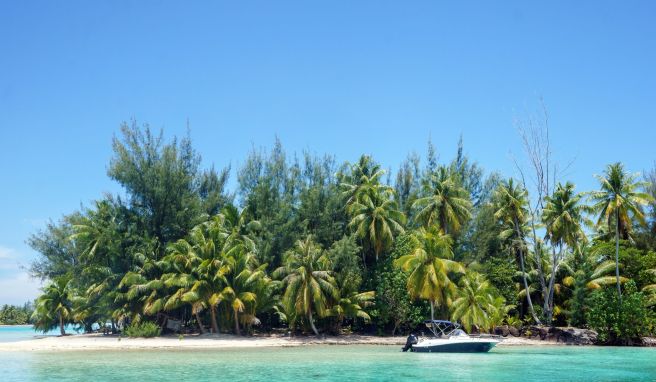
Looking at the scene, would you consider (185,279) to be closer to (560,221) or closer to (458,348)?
(458,348)

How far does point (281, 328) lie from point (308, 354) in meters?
15.8

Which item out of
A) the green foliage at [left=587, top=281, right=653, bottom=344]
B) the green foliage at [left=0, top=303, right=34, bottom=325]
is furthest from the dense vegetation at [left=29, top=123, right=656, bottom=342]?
the green foliage at [left=0, top=303, right=34, bottom=325]

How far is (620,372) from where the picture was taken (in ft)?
73.7

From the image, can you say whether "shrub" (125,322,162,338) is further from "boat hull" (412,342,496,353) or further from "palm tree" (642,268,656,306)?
"palm tree" (642,268,656,306)

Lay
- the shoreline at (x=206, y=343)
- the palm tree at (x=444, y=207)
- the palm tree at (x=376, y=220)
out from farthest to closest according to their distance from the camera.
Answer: the palm tree at (x=444, y=207), the palm tree at (x=376, y=220), the shoreline at (x=206, y=343)

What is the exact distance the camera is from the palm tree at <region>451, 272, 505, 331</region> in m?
36.1

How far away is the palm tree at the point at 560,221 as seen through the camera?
135ft

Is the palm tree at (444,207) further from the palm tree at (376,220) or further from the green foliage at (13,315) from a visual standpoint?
the green foliage at (13,315)

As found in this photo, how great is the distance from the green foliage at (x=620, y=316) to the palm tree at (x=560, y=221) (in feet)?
16.4

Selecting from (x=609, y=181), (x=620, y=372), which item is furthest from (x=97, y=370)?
(x=609, y=181)

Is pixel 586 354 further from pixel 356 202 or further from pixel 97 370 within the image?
pixel 97 370

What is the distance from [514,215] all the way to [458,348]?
17075mm

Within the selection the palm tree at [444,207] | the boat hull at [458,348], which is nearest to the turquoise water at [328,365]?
the boat hull at [458,348]

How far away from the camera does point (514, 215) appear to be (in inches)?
1743
